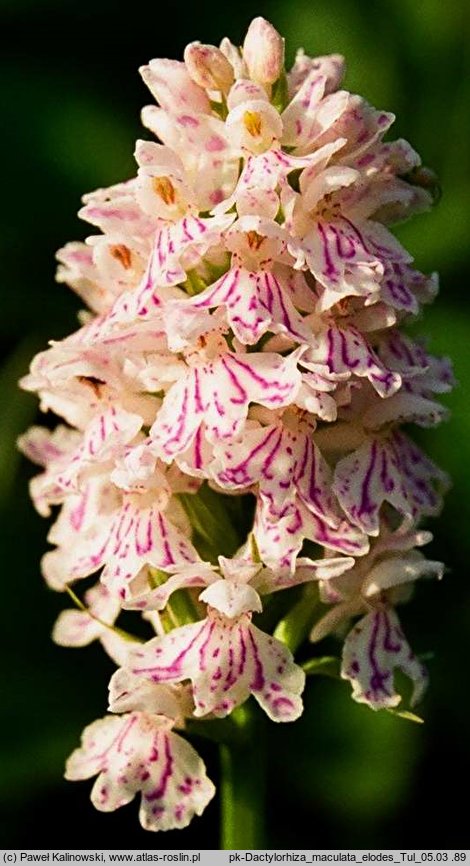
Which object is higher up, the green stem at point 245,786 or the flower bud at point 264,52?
the flower bud at point 264,52

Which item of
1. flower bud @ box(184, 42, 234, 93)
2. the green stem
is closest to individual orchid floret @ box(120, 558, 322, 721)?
the green stem

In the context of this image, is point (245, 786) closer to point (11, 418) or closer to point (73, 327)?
point (11, 418)

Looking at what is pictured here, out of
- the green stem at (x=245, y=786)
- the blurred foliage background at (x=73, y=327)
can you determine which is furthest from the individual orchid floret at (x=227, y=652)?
the blurred foliage background at (x=73, y=327)

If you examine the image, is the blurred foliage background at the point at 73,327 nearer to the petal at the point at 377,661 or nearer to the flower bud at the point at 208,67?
the petal at the point at 377,661

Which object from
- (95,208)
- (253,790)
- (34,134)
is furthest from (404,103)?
(253,790)

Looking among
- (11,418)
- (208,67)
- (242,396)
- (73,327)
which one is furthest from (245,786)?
(73,327)

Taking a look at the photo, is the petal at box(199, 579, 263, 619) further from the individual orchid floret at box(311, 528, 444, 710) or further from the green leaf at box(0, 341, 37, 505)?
the green leaf at box(0, 341, 37, 505)

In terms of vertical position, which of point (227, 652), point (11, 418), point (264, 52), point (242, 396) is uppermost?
point (264, 52)
